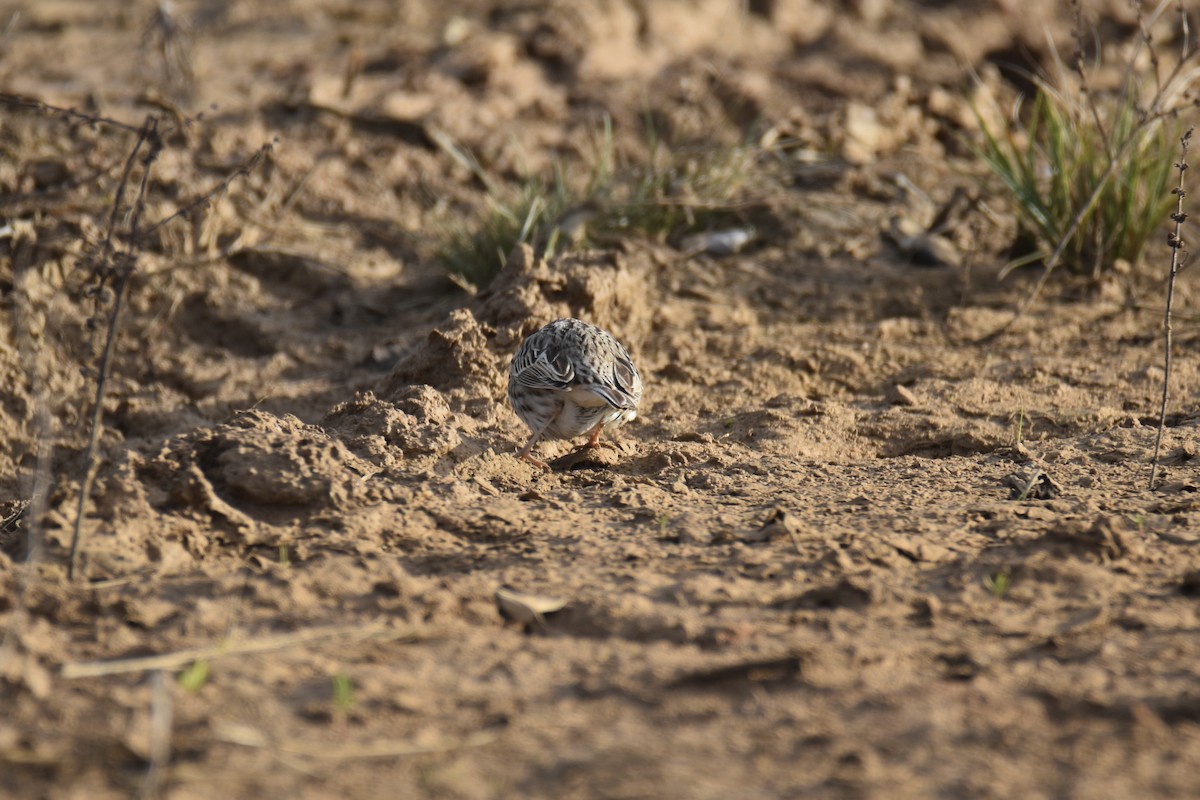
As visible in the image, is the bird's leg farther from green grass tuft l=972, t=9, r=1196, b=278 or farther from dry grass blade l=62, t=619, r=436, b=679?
green grass tuft l=972, t=9, r=1196, b=278

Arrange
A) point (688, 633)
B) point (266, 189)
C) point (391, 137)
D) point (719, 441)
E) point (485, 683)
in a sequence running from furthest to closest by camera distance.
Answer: point (391, 137) → point (266, 189) → point (719, 441) → point (688, 633) → point (485, 683)

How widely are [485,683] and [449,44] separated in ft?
24.3

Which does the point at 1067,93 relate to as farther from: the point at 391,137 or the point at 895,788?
the point at 895,788

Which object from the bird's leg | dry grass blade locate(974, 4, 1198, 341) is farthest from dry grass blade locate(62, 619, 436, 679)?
dry grass blade locate(974, 4, 1198, 341)

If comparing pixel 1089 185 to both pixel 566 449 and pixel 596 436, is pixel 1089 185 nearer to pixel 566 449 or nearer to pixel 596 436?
pixel 596 436

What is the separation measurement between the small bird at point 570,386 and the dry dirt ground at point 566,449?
206mm

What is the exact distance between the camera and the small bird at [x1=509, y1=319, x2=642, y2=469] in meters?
5.47

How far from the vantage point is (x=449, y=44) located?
9.82 metres

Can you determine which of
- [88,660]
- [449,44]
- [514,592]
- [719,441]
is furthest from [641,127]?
[88,660]

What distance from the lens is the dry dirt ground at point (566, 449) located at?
3129 millimetres

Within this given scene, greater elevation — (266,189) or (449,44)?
(449,44)

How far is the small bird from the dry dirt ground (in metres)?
0.21

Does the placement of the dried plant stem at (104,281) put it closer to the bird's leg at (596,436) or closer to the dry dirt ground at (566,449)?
the dry dirt ground at (566,449)

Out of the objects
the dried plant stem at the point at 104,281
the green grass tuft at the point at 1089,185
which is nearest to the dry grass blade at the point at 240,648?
the dried plant stem at the point at 104,281
